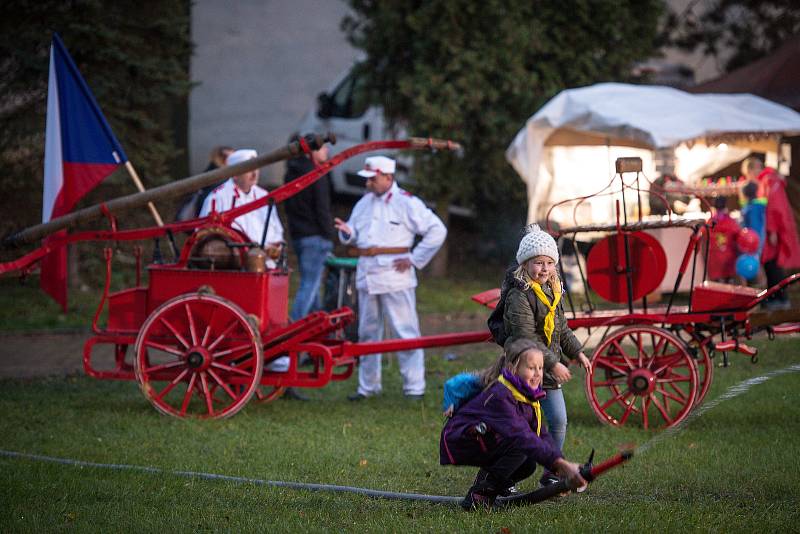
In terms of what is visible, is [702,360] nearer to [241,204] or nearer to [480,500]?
[480,500]

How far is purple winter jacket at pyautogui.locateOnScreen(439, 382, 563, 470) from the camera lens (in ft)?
16.6

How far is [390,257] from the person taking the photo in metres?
8.94

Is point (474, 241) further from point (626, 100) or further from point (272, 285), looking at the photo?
point (272, 285)

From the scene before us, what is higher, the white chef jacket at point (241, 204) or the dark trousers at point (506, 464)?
the white chef jacket at point (241, 204)

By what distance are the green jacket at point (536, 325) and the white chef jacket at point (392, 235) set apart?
9.75 ft

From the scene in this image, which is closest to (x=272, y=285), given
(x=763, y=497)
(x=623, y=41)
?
(x=763, y=497)

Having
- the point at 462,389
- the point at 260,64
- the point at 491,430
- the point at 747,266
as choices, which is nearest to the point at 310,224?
Answer: the point at 747,266

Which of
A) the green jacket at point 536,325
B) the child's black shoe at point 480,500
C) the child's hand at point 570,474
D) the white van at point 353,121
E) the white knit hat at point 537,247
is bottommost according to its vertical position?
the child's black shoe at point 480,500

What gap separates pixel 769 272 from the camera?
519 inches

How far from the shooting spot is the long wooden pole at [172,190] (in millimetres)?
7836

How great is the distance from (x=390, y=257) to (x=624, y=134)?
211 inches

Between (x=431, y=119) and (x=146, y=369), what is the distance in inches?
321

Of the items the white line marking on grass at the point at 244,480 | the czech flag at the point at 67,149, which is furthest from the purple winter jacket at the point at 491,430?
the czech flag at the point at 67,149

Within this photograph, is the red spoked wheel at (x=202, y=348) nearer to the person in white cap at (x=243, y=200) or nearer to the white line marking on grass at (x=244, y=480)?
the person in white cap at (x=243, y=200)
